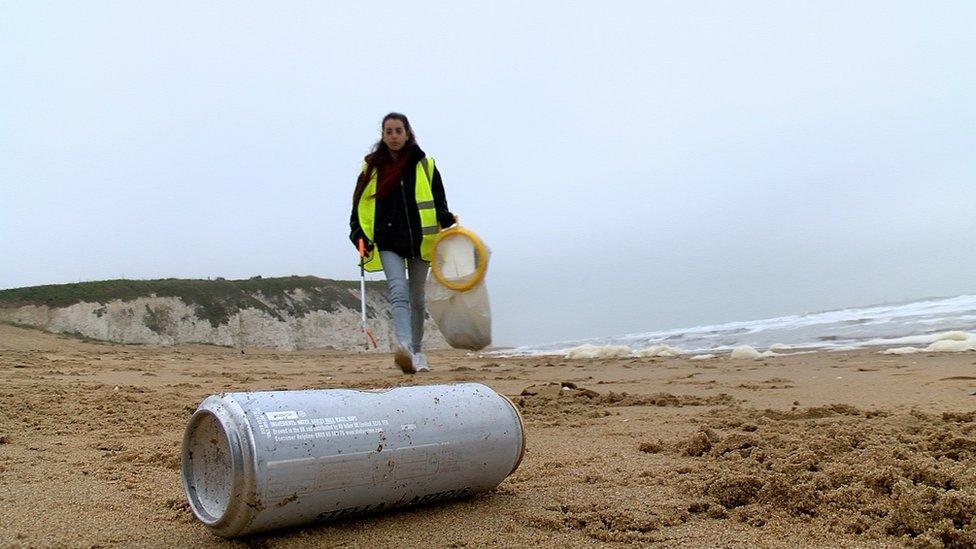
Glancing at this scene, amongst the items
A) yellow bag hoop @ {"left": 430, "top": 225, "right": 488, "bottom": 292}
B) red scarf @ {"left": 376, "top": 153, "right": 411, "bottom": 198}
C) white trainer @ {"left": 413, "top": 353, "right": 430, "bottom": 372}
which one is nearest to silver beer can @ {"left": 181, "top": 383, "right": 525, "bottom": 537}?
yellow bag hoop @ {"left": 430, "top": 225, "right": 488, "bottom": 292}

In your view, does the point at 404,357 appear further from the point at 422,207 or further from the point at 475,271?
the point at 422,207

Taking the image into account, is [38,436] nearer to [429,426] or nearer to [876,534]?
[429,426]

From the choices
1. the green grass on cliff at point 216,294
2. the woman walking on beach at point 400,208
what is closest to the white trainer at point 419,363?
the woman walking on beach at point 400,208

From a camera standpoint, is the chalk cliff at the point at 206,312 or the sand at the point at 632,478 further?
the chalk cliff at the point at 206,312

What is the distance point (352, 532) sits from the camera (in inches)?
65.1

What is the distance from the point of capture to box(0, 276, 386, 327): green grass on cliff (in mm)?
22438

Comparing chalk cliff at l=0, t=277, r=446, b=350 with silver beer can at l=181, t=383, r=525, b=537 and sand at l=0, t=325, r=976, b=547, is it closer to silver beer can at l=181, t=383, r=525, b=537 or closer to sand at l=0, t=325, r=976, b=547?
sand at l=0, t=325, r=976, b=547

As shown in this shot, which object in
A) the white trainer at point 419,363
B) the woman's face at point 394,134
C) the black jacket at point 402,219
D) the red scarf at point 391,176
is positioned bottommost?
the white trainer at point 419,363

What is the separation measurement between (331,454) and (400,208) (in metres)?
4.38

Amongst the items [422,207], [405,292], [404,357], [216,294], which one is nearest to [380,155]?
[422,207]

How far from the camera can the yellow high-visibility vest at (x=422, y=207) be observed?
5887mm

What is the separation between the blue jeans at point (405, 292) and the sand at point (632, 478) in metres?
2.04

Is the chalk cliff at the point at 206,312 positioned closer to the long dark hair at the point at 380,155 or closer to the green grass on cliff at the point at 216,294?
the green grass on cliff at the point at 216,294

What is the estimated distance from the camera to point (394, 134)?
18.8 feet
